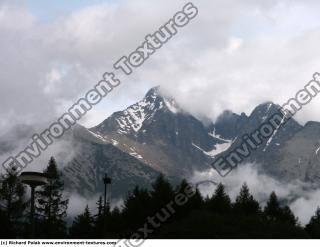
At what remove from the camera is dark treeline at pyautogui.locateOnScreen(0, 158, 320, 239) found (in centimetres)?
4178

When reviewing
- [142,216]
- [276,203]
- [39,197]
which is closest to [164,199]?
[142,216]

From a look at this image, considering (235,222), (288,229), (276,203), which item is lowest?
(288,229)

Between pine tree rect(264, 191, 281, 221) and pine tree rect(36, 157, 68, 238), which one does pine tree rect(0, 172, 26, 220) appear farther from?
pine tree rect(264, 191, 281, 221)

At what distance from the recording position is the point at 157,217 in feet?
159

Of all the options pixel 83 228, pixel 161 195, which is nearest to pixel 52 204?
pixel 83 228

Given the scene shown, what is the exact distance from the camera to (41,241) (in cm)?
2030

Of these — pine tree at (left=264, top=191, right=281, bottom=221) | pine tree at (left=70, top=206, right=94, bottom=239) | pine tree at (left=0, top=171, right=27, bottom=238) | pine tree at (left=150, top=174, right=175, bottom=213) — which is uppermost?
pine tree at (left=0, top=171, right=27, bottom=238)

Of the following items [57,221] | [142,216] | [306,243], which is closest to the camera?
[306,243]

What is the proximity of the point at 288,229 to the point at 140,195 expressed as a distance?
2090cm

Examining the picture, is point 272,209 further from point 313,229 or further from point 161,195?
point 161,195

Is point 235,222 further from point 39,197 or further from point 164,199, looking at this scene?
point 39,197

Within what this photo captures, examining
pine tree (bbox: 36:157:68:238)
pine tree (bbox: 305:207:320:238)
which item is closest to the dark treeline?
pine tree (bbox: 36:157:68:238)

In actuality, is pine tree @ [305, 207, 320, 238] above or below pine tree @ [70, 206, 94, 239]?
below

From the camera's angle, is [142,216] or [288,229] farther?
[142,216]
